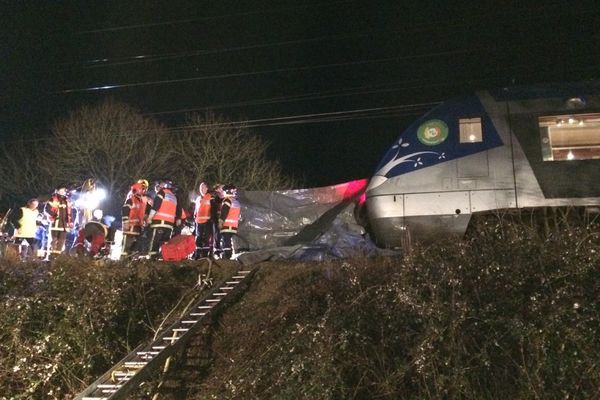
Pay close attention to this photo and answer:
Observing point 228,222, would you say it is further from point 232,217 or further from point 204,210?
point 204,210

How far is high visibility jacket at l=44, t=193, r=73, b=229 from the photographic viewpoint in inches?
474

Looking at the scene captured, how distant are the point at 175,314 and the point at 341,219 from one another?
484cm

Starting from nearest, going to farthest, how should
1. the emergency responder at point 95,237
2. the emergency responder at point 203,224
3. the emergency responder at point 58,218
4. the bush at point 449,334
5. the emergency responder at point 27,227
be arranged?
1. the bush at point 449,334
2. the emergency responder at point 203,224
3. the emergency responder at point 95,237
4. the emergency responder at point 58,218
5. the emergency responder at point 27,227

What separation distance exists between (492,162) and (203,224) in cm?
597

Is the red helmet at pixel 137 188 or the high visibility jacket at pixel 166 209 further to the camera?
the red helmet at pixel 137 188

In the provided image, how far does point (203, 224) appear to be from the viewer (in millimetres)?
11656

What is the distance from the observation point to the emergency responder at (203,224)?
37.6ft

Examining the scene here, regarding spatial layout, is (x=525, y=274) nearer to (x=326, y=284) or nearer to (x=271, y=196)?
(x=326, y=284)

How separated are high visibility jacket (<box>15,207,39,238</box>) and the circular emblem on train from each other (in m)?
9.01

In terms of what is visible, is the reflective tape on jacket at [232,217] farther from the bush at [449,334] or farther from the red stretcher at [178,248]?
the bush at [449,334]

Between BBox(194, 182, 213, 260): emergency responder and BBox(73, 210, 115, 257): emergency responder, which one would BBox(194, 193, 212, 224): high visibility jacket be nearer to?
BBox(194, 182, 213, 260): emergency responder

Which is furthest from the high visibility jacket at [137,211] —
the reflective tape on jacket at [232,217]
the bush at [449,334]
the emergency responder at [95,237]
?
the bush at [449,334]

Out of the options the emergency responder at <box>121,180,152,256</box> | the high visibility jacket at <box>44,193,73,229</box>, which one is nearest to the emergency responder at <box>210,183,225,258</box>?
the emergency responder at <box>121,180,152,256</box>

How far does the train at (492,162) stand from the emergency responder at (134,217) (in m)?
4.98
